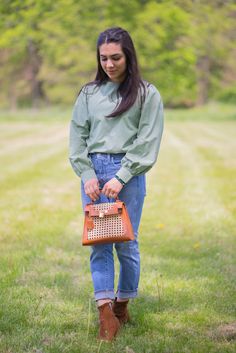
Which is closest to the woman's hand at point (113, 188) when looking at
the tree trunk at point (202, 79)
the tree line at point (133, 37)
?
the tree line at point (133, 37)

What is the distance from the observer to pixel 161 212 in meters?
8.45

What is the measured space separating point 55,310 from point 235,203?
4860mm

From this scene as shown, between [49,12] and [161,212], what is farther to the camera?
[49,12]

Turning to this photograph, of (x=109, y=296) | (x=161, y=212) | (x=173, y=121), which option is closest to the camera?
(x=109, y=296)

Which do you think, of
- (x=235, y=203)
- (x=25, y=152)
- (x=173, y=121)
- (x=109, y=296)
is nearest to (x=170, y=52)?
(x=173, y=121)

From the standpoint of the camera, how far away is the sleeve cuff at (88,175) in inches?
154

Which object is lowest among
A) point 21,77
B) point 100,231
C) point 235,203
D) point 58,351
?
point 21,77

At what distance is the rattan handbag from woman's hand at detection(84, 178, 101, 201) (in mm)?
64

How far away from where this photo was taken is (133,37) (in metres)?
26.8

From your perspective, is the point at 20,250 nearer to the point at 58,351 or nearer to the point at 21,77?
the point at 58,351

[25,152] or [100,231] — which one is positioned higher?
[100,231]

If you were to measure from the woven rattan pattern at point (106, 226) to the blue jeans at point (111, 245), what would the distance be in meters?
0.12

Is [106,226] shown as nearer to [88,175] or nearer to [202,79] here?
[88,175]

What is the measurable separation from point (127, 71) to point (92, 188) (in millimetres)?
722
